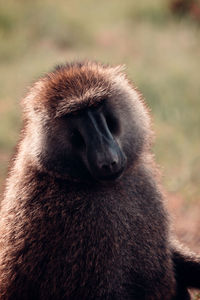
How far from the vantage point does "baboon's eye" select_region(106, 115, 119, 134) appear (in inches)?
130

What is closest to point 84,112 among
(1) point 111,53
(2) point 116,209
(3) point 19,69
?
(2) point 116,209

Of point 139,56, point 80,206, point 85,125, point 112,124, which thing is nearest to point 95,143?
point 85,125

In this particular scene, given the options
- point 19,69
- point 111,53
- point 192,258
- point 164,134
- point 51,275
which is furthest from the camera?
point 111,53

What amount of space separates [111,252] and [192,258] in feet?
2.28

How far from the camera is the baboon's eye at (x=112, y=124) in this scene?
3.29 metres

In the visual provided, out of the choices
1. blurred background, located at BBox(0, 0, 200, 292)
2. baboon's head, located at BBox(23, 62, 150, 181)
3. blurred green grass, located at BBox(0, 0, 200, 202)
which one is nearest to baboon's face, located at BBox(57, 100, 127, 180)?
baboon's head, located at BBox(23, 62, 150, 181)

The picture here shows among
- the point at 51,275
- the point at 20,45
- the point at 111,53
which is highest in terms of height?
the point at 20,45

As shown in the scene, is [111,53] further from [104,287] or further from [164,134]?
[104,287]

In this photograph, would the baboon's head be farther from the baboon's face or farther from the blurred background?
Answer: the blurred background

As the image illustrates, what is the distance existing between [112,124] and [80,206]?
0.43m

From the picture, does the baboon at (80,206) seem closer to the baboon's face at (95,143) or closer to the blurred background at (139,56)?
the baboon's face at (95,143)

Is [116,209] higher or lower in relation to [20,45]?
lower

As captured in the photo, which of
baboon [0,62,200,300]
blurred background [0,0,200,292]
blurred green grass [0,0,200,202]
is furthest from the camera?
blurred green grass [0,0,200,202]

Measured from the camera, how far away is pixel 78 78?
133 inches
